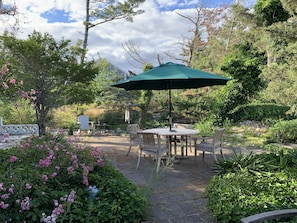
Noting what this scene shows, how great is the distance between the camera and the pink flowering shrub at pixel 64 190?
2.28m

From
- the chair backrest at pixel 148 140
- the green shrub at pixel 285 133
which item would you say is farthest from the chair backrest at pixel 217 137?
the green shrub at pixel 285 133

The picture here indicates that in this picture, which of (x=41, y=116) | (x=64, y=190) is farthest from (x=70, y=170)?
(x=41, y=116)

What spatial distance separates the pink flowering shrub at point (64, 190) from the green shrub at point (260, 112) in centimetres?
869

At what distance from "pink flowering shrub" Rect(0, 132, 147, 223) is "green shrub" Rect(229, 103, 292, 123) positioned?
8692 millimetres

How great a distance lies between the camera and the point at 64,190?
2697 millimetres

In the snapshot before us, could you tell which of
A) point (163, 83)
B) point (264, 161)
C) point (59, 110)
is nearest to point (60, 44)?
point (163, 83)

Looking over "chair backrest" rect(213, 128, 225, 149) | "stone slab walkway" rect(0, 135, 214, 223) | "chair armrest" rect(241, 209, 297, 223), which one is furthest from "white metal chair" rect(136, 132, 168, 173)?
"chair armrest" rect(241, 209, 297, 223)

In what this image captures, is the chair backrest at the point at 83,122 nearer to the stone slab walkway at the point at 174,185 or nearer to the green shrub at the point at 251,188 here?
the stone slab walkway at the point at 174,185

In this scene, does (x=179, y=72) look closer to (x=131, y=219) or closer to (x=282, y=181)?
(x=282, y=181)

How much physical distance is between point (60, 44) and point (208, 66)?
38.0ft

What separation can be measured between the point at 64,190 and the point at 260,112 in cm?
952

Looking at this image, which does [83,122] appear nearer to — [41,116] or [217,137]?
[41,116]

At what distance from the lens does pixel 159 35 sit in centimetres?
1888

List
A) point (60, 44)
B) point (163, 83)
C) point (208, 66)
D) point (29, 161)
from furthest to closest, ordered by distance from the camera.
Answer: point (208, 66) < point (60, 44) < point (163, 83) < point (29, 161)
